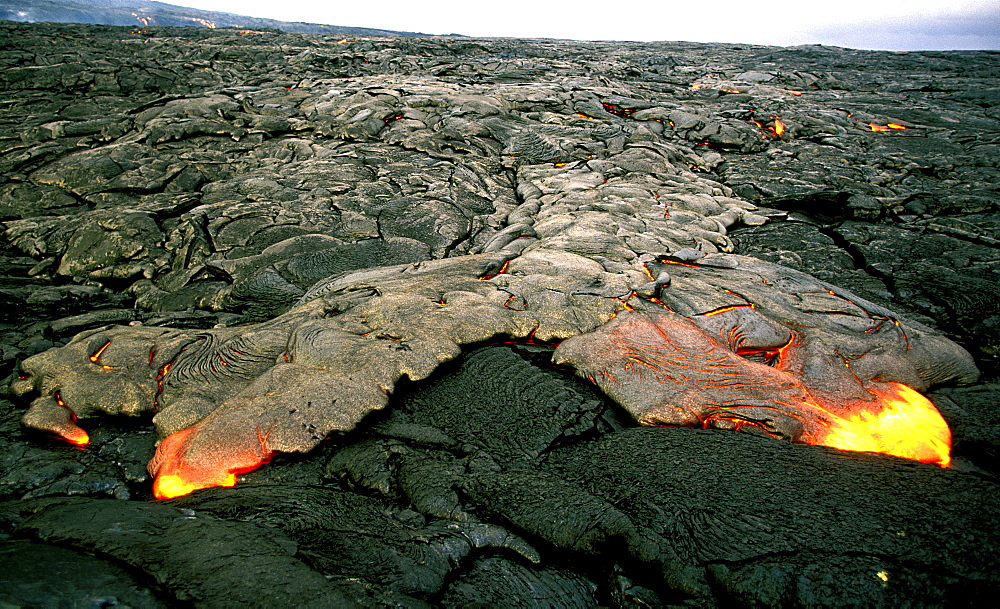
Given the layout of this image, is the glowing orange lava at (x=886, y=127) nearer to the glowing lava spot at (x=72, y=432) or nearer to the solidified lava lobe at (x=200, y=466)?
the solidified lava lobe at (x=200, y=466)

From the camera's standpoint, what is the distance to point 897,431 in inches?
90.7

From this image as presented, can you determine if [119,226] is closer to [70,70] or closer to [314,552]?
[314,552]

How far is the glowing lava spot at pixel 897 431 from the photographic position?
221 cm

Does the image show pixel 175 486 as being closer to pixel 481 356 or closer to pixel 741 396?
pixel 481 356

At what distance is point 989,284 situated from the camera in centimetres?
377

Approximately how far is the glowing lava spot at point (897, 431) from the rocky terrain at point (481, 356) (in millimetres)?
34

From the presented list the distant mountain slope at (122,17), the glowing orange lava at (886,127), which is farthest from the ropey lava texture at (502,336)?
the distant mountain slope at (122,17)

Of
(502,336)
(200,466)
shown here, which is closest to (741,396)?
(502,336)

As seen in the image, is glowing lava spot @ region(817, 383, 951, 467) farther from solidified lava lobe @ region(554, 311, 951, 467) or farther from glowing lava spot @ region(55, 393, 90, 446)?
glowing lava spot @ region(55, 393, 90, 446)

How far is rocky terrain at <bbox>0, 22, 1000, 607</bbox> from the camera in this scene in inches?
58.7

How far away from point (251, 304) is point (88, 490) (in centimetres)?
221

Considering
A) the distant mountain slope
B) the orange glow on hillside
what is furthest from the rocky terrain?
the distant mountain slope

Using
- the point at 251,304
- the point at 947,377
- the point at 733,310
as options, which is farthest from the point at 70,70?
the point at 947,377

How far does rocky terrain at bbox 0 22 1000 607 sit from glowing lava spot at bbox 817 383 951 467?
34 mm
